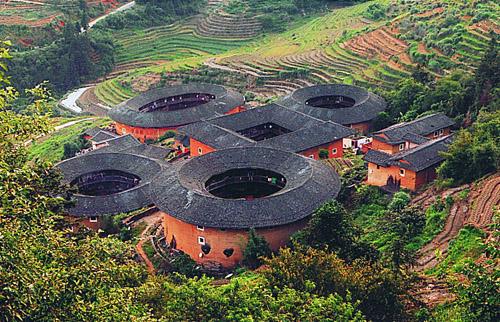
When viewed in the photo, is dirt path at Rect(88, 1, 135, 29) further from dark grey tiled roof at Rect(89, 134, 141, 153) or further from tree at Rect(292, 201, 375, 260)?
tree at Rect(292, 201, 375, 260)

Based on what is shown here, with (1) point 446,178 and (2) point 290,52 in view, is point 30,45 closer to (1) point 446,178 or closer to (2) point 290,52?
(2) point 290,52

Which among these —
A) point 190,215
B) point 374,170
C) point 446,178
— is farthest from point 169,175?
point 446,178

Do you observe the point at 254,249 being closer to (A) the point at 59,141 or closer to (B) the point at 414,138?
(B) the point at 414,138

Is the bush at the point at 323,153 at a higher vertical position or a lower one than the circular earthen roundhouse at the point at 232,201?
lower

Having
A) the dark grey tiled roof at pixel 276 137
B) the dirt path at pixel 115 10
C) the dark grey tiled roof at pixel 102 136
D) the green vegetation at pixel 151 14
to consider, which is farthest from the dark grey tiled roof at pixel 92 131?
the dirt path at pixel 115 10

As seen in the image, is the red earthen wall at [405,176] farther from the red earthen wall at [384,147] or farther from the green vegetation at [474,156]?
the red earthen wall at [384,147]

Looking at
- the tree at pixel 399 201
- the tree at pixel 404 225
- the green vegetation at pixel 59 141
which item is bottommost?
the green vegetation at pixel 59 141
